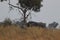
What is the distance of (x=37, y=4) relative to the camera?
3012cm

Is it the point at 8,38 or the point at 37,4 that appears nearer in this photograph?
the point at 8,38

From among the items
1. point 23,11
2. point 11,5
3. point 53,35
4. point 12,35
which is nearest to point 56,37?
point 53,35

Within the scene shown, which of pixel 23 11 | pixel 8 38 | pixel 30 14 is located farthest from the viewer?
pixel 30 14

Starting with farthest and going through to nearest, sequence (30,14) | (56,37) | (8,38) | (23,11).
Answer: (30,14) → (23,11) → (56,37) → (8,38)

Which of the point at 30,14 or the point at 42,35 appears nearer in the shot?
the point at 42,35

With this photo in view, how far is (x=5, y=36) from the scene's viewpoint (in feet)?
32.4

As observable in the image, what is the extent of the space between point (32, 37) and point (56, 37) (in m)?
1.07

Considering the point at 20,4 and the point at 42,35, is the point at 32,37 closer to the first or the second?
the point at 42,35

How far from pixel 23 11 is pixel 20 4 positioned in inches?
74.7

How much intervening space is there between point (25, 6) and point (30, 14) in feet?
5.67

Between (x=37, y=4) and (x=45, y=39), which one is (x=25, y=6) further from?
(x=45, y=39)

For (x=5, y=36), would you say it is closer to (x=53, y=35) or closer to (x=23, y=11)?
(x=53, y=35)

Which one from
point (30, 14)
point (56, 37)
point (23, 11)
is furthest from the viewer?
point (30, 14)

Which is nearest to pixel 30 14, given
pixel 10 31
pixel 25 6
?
pixel 25 6
